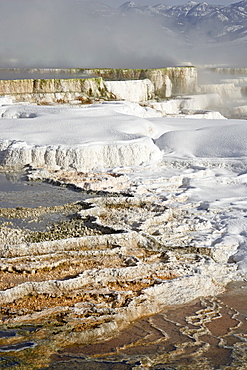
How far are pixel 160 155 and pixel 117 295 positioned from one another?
164 inches

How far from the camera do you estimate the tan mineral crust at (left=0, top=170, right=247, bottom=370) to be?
2.54 meters

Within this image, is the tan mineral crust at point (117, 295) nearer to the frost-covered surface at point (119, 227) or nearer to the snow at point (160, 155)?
the frost-covered surface at point (119, 227)

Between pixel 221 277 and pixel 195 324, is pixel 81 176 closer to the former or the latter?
pixel 221 277

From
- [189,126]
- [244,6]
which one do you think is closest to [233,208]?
[189,126]

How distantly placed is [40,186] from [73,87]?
7.69 meters

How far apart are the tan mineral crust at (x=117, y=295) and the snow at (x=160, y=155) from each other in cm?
25

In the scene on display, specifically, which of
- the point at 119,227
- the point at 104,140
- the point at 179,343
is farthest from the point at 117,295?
the point at 104,140

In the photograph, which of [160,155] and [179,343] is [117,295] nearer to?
[179,343]

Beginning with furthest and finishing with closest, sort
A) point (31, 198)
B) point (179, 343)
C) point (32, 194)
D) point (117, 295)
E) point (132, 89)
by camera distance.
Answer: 1. point (132, 89)
2. point (32, 194)
3. point (31, 198)
4. point (117, 295)
5. point (179, 343)

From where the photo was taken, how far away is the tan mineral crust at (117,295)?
2543 millimetres

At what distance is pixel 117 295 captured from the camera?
10.8 ft

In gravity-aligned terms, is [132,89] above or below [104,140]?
above

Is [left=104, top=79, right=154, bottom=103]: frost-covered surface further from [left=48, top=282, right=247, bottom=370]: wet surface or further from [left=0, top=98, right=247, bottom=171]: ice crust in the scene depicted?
[left=48, top=282, right=247, bottom=370]: wet surface

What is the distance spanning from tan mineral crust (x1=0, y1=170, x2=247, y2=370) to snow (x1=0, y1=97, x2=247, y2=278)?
246mm
